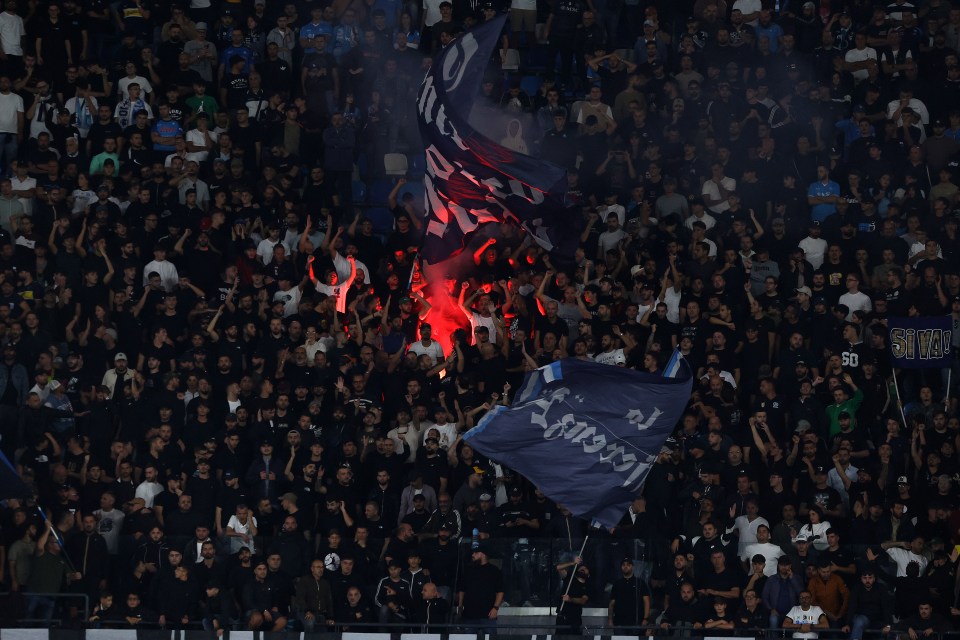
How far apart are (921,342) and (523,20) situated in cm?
915

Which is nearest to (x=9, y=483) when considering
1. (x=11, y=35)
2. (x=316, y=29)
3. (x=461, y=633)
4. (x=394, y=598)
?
(x=394, y=598)

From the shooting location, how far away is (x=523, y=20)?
3238cm

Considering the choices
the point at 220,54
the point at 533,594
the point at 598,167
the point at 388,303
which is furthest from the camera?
the point at 220,54

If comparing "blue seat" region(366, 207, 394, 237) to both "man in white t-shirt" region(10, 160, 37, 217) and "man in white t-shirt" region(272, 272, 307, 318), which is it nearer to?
"man in white t-shirt" region(272, 272, 307, 318)

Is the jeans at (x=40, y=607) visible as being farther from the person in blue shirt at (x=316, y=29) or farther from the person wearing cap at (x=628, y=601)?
the person in blue shirt at (x=316, y=29)

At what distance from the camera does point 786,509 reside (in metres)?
24.1

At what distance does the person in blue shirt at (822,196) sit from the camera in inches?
1145

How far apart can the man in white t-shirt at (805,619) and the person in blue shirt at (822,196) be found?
7473 millimetres

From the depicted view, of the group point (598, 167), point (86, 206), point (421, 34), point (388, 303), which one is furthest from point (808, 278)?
point (86, 206)

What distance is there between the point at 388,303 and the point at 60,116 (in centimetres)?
634

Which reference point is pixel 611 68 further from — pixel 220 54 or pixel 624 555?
pixel 624 555

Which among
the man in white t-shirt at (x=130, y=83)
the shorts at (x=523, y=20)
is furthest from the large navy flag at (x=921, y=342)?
the man in white t-shirt at (x=130, y=83)

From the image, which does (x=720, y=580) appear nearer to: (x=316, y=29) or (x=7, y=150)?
(x=316, y=29)

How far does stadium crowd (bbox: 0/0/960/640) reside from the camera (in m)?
23.7
